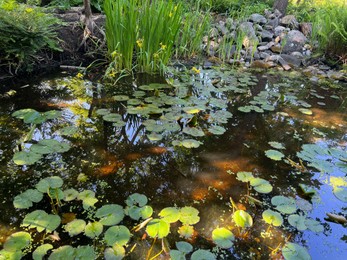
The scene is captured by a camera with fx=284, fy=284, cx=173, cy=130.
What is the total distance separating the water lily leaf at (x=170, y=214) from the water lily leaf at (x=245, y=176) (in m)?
0.52

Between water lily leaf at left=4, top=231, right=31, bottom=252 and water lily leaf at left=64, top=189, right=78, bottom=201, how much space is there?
28 centimetres

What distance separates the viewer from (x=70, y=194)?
1.53 meters

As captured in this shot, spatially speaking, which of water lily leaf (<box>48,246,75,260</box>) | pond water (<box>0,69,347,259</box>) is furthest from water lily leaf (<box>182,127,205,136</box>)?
water lily leaf (<box>48,246,75,260</box>)

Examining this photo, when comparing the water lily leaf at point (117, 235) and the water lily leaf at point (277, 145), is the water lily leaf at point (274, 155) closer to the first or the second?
the water lily leaf at point (277, 145)

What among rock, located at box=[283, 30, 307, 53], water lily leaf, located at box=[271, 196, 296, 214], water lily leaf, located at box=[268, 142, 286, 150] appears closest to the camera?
water lily leaf, located at box=[271, 196, 296, 214]

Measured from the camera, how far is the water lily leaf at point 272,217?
1.47 meters

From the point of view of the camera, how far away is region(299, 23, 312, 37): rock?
6.03m

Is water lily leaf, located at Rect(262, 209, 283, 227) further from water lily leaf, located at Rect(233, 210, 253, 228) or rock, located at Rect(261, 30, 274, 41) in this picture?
rock, located at Rect(261, 30, 274, 41)

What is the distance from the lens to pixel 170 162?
1.95 meters

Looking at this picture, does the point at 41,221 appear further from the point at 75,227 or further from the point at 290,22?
the point at 290,22

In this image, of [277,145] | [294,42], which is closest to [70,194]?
[277,145]

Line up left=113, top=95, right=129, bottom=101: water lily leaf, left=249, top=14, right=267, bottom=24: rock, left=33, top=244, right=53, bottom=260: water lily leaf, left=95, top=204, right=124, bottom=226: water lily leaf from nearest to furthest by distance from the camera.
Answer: left=33, top=244, right=53, bottom=260: water lily leaf
left=95, top=204, right=124, bottom=226: water lily leaf
left=113, top=95, right=129, bottom=101: water lily leaf
left=249, top=14, right=267, bottom=24: rock

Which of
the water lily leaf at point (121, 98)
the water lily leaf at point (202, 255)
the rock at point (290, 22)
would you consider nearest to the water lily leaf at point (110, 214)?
the water lily leaf at point (202, 255)

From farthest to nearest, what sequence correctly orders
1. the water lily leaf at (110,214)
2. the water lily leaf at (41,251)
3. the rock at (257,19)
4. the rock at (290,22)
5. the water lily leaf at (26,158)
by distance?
1. the rock at (290,22)
2. the rock at (257,19)
3. the water lily leaf at (26,158)
4. the water lily leaf at (110,214)
5. the water lily leaf at (41,251)
